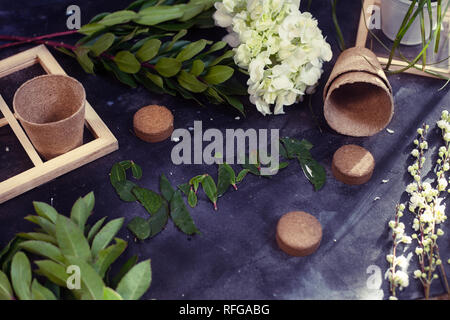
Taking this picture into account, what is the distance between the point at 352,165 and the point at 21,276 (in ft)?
1.87

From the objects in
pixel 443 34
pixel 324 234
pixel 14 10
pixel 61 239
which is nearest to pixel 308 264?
pixel 324 234

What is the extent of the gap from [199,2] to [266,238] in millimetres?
491

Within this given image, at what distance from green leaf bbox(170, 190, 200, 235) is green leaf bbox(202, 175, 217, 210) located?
0.15ft

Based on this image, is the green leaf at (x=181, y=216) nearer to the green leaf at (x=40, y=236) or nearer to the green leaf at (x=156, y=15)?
the green leaf at (x=40, y=236)

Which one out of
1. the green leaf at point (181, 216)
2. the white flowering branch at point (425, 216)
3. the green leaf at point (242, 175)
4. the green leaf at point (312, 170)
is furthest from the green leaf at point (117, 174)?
the white flowering branch at point (425, 216)

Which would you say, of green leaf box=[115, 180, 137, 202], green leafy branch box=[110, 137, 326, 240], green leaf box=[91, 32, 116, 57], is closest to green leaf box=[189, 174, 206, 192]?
green leafy branch box=[110, 137, 326, 240]

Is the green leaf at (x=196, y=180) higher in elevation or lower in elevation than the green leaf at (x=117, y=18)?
lower

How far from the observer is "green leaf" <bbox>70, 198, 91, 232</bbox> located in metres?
0.81

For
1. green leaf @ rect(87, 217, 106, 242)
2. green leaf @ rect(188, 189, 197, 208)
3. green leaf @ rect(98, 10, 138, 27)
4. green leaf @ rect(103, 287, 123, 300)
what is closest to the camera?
green leaf @ rect(103, 287, 123, 300)

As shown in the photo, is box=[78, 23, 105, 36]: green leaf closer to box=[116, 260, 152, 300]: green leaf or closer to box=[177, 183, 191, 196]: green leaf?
box=[177, 183, 191, 196]: green leaf

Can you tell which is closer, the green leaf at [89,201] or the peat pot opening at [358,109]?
the green leaf at [89,201]

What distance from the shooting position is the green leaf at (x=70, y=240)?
0.75m

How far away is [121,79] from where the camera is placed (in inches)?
41.3

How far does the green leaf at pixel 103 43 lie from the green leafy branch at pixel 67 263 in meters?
0.34
